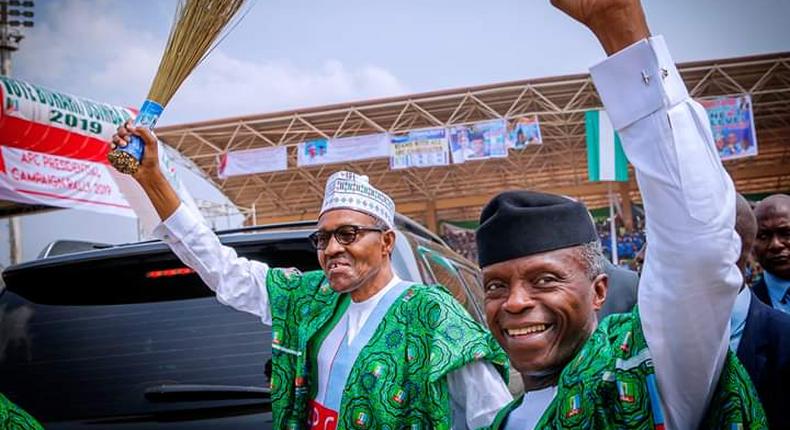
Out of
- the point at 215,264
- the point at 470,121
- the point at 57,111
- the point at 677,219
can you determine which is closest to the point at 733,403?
the point at 677,219

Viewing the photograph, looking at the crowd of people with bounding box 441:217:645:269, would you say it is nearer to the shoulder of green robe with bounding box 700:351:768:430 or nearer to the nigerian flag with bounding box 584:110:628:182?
the nigerian flag with bounding box 584:110:628:182

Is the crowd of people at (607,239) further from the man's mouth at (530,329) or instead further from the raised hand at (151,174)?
the man's mouth at (530,329)

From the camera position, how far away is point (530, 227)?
5.11 ft

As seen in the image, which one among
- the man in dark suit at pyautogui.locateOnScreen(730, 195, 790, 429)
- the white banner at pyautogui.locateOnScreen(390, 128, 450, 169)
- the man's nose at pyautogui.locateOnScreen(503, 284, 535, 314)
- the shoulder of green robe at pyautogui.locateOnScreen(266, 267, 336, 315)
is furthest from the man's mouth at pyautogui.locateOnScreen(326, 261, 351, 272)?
the white banner at pyautogui.locateOnScreen(390, 128, 450, 169)

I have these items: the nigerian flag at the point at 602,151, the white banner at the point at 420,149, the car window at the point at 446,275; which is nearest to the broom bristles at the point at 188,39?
the car window at the point at 446,275

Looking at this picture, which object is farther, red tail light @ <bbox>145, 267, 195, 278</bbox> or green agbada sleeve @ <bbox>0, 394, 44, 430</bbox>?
red tail light @ <bbox>145, 267, 195, 278</bbox>

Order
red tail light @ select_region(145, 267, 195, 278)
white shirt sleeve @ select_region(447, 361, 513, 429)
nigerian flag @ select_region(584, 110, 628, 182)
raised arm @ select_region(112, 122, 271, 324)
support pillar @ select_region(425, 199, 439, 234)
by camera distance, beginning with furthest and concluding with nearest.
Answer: support pillar @ select_region(425, 199, 439, 234) → nigerian flag @ select_region(584, 110, 628, 182) → red tail light @ select_region(145, 267, 195, 278) → raised arm @ select_region(112, 122, 271, 324) → white shirt sleeve @ select_region(447, 361, 513, 429)

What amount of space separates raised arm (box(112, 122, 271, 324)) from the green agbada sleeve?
75cm

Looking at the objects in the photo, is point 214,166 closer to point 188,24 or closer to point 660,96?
point 188,24

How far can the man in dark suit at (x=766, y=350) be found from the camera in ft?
5.75

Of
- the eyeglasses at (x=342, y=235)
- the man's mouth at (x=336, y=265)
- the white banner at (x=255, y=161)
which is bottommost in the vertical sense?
the man's mouth at (x=336, y=265)

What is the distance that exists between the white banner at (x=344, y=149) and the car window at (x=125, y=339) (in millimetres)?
13540

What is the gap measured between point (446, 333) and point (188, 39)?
4.47 feet

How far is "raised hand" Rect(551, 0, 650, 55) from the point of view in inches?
A: 43.5
